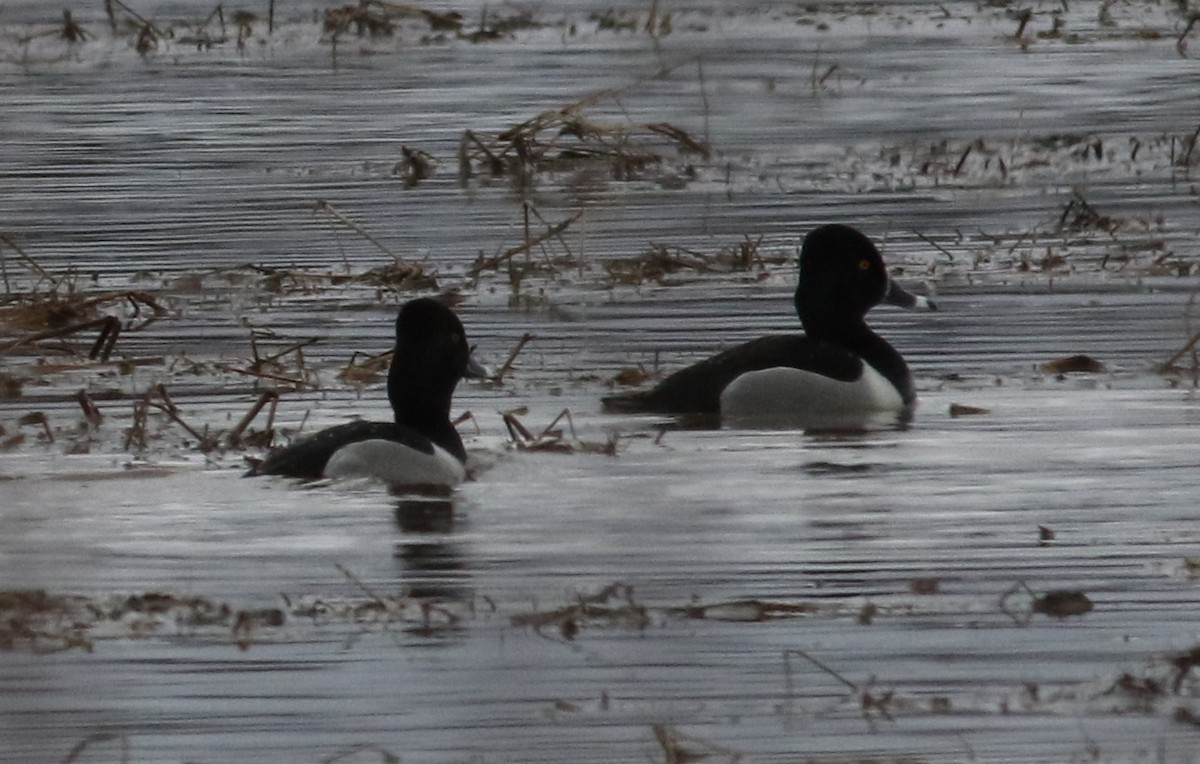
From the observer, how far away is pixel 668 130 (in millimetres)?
19484

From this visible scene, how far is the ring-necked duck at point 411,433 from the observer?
10109 millimetres

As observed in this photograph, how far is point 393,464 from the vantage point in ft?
33.6

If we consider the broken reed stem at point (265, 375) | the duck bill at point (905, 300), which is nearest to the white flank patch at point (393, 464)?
the broken reed stem at point (265, 375)

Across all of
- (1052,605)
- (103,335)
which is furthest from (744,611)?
(103,335)

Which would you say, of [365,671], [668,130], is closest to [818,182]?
[668,130]

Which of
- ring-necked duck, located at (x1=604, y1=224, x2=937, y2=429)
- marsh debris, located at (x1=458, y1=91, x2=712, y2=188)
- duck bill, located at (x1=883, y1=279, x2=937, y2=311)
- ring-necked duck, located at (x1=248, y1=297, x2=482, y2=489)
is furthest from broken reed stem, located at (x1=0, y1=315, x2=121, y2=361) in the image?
marsh debris, located at (x1=458, y1=91, x2=712, y2=188)

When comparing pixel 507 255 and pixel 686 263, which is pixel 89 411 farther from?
pixel 686 263

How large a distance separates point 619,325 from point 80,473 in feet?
14.0

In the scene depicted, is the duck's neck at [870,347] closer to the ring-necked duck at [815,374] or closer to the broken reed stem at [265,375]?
the ring-necked duck at [815,374]

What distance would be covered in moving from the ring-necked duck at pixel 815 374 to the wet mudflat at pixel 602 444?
0.27 meters

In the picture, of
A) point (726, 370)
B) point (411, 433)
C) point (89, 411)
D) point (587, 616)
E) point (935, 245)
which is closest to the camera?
point (587, 616)

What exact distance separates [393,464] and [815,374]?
2.68m

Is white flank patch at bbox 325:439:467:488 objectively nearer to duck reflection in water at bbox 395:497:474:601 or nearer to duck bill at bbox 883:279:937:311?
duck reflection in water at bbox 395:497:474:601

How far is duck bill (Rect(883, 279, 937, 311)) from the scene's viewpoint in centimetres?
1334
